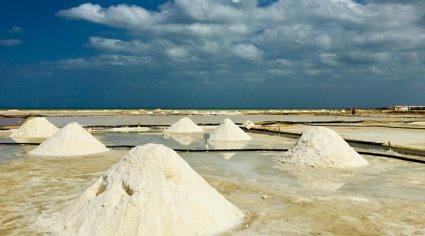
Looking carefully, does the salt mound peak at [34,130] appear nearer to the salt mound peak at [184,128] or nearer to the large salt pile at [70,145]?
the large salt pile at [70,145]

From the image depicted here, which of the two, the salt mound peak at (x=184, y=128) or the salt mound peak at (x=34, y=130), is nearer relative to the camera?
the salt mound peak at (x=34, y=130)

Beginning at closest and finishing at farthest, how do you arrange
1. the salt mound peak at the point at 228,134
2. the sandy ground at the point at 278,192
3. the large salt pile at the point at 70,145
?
1. the sandy ground at the point at 278,192
2. the large salt pile at the point at 70,145
3. the salt mound peak at the point at 228,134

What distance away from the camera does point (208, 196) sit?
470cm

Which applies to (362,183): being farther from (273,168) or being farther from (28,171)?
(28,171)

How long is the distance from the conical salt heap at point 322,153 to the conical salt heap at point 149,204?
17.7ft

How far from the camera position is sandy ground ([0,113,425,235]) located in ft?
15.6

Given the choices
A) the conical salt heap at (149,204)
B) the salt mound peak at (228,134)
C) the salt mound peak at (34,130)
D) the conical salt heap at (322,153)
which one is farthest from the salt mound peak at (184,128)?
the conical salt heap at (149,204)

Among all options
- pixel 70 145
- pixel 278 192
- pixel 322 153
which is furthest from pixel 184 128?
pixel 278 192

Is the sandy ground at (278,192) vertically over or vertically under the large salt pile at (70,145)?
under

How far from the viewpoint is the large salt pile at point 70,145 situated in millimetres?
11492

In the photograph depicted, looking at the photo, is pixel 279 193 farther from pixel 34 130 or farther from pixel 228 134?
pixel 34 130

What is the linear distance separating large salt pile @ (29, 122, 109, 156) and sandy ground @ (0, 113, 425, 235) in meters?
0.73

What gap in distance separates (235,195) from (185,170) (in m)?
2.10

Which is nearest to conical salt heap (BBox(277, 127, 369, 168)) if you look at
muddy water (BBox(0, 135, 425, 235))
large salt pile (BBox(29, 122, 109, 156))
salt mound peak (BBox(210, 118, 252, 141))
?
muddy water (BBox(0, 135, 425, 235))
